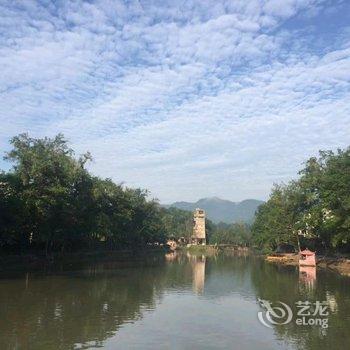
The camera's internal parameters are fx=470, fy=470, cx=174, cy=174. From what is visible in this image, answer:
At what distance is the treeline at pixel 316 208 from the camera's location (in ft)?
167

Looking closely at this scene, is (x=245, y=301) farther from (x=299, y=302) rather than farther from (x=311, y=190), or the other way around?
(x=311, y=190)

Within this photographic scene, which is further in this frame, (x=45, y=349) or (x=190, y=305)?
(x=190, y=305)

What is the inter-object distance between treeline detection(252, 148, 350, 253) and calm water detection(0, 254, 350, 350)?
545 inches

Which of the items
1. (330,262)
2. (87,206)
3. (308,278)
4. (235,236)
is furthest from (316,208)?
(235,236)

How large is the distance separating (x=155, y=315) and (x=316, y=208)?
4122 cm

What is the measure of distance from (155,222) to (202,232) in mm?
60867

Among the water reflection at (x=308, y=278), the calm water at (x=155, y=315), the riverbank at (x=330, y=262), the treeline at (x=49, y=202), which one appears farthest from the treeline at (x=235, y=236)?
the calm water at (x=155, y=315)

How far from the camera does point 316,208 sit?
197 feet

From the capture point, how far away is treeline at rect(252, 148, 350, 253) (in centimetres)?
5091

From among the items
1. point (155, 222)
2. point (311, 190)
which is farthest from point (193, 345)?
point (155, 222)

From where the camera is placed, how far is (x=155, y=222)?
10500 cm

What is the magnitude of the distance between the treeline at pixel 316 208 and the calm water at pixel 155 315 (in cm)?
1385

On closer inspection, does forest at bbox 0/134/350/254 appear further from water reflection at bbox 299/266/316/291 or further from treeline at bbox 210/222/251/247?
treeline at bbox 210/222/251/247

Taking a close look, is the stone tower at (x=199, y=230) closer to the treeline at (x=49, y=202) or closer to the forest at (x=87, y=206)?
the forest at (x=87, y=206)
